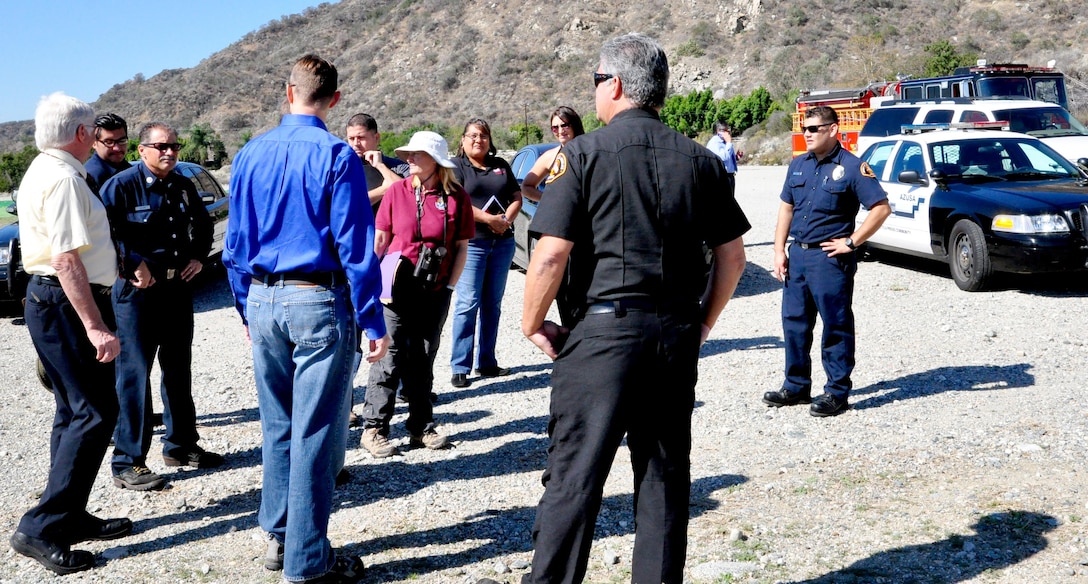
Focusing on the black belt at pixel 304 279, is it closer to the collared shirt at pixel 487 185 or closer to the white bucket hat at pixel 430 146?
the white bucket hat at pixel 430 146

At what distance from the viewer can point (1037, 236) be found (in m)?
9.14

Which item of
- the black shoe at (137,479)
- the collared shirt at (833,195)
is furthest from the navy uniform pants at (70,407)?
the collared shirt at (833,195)

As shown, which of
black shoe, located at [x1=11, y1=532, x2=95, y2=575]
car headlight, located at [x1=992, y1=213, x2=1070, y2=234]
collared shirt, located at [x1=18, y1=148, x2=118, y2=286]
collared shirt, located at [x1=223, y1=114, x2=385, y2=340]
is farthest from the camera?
car headlight, located at [x1=992, y1=213, x2=1070, y2=234]

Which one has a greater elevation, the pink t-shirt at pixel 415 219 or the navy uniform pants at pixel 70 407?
the pink t-shirt at pixel 415 219

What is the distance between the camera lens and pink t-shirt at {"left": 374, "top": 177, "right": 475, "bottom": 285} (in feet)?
17.4

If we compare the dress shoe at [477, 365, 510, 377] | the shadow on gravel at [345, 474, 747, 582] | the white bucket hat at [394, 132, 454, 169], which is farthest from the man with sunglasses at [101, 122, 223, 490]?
the dress shoe at [477, 365, 510, 377]

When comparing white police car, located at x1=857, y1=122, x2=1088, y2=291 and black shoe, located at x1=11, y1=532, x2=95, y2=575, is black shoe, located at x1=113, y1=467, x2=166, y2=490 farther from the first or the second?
white police car, located at x1=857, y1=122, x2=1088, y2=291

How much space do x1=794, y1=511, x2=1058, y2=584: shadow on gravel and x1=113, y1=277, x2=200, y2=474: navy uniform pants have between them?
3436 mm

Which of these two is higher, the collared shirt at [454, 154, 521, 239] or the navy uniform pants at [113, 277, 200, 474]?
the collared shirt at [454, 154, 521, 239]

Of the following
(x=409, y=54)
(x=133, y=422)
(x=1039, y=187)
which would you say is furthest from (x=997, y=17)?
(x=133, y=422)

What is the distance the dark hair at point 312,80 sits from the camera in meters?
3.61

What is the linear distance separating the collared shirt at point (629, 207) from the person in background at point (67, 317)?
210 centimetres

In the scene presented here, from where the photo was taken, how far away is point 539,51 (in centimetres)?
6294

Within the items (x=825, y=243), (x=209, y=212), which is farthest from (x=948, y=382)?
(x=209, y=212)
